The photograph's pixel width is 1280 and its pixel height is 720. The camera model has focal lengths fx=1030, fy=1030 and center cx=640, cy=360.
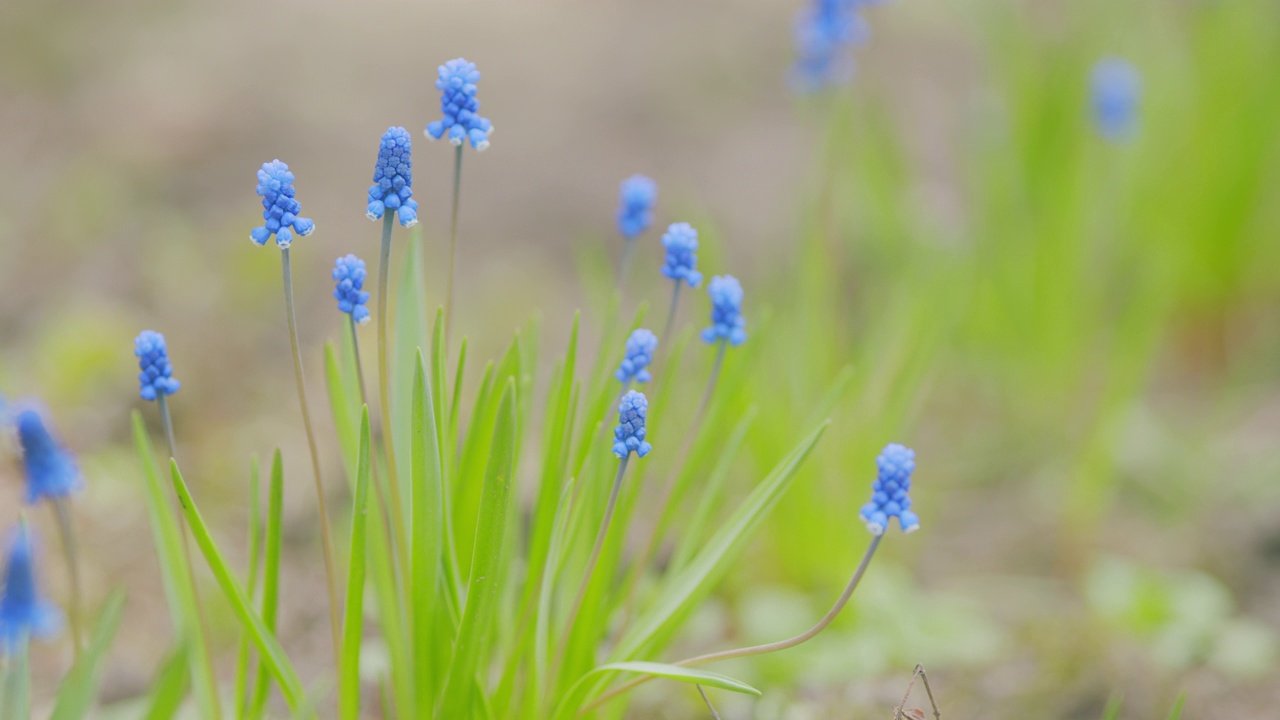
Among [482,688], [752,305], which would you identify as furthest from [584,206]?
[482,688]

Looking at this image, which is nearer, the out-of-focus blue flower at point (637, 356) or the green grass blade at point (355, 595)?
the green grass blade at point (355, 595)

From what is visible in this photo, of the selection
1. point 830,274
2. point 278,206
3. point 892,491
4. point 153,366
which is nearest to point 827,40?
point 830,274

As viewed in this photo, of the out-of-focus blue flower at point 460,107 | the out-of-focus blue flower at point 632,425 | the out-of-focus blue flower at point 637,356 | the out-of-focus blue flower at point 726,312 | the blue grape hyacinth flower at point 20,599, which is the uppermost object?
the out-of-focus blue flower at point 460,107

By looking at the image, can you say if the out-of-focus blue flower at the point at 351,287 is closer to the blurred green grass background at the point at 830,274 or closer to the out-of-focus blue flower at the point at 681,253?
the out-of-focus blue flower at the point at 681,253

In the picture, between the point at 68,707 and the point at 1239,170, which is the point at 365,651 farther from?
the point at 1239,170

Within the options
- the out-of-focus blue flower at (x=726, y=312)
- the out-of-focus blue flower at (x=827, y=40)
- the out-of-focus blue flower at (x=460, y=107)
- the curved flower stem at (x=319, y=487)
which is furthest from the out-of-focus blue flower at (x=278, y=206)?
the out-of-focus blue flower at (x=827, y=40)

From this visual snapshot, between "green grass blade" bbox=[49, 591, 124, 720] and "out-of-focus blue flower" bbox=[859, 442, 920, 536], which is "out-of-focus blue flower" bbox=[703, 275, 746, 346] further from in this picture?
"green grass blade" bbox=[49, 591, 124, 720]

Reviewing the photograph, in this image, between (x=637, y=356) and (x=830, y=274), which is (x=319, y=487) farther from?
(x=830, y=274)
